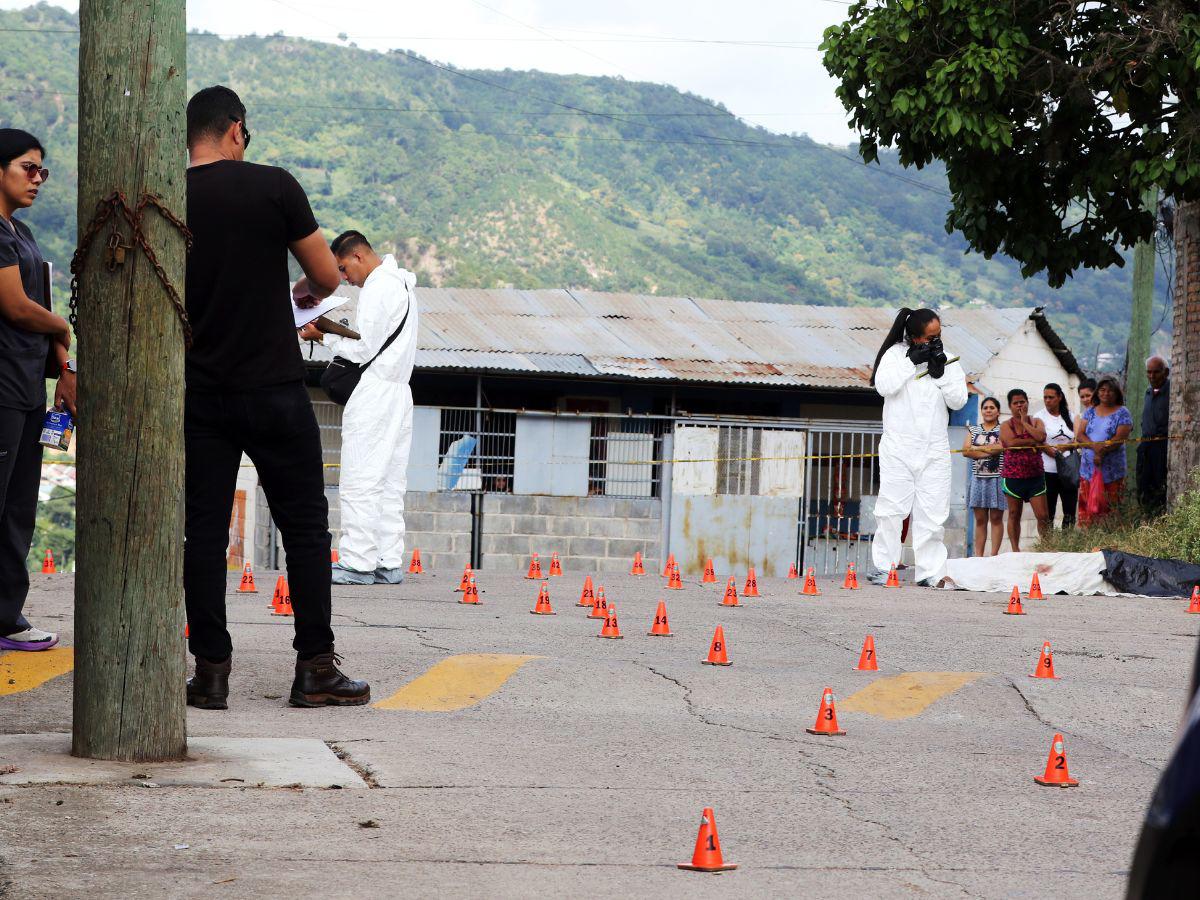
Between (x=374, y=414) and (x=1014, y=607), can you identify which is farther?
(x=374, y=414)

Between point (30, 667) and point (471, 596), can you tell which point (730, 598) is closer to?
point (471, 596)

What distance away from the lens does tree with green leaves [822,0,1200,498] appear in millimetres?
14414

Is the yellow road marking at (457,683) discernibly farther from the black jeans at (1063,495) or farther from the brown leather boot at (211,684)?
the black jeans at (1063,495)

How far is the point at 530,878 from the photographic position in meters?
4.02

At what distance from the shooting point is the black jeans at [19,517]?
697 centimetres

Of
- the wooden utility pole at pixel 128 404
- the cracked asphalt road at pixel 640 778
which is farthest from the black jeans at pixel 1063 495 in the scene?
the wooden utility pole at pixel 128 404

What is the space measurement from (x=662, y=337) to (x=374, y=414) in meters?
18.7

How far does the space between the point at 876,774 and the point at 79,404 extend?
2892 mm

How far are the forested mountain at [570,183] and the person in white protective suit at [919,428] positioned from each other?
229 ft

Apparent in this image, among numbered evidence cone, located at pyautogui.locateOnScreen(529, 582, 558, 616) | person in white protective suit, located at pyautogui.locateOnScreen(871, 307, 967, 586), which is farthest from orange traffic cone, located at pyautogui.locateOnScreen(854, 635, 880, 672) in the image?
person in white protective suit, located at pyautogui.locateOnScreen(871, 307, 967, 586)

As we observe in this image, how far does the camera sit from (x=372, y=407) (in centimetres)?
1121

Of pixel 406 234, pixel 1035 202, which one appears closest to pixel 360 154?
pixel 406 234

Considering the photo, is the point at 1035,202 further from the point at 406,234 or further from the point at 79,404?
the point at 406,234

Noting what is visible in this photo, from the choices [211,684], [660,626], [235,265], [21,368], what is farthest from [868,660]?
[21,368]
